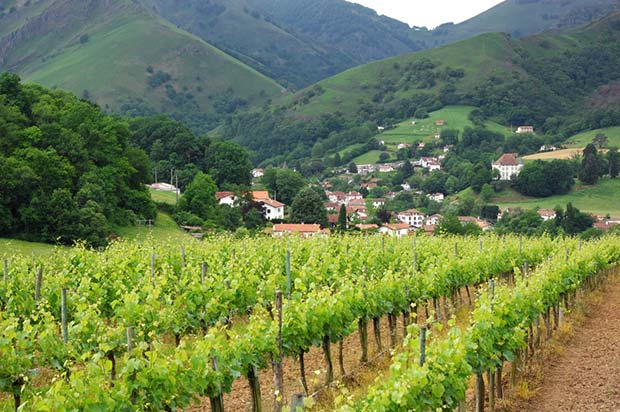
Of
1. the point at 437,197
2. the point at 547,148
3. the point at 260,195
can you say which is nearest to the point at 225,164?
the point at 260,195

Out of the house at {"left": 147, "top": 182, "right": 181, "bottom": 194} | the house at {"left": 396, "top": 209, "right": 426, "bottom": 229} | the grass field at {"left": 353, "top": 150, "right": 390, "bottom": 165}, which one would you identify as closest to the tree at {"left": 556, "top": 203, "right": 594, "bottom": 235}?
the house at {"left": 396, "top": 209, "right": 426, "bottom": 229}

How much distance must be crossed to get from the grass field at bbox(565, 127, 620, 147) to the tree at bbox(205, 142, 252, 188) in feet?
299

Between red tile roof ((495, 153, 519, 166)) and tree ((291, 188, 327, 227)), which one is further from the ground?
red tile roof ((495, 153, 519, 166))

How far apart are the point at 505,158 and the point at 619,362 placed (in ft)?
404

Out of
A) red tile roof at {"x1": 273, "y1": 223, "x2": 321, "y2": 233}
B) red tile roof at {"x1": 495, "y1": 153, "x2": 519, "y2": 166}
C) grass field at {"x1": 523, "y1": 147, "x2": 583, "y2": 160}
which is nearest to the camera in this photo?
red tile roof at {"x1": 273, "y1": 223, "x2": 321, "y2": 233}

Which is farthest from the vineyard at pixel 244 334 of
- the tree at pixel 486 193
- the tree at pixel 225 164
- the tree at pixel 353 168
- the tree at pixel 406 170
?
the tree at pixel 353 168

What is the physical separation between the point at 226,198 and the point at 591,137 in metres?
109

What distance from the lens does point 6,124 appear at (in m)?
45.1

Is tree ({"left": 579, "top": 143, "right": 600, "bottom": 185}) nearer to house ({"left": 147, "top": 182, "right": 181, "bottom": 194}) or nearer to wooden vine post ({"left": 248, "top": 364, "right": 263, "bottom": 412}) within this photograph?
house ({"left": 147, "top": 182, "right": 181, "bottom": 194})

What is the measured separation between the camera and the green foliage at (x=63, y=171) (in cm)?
4288

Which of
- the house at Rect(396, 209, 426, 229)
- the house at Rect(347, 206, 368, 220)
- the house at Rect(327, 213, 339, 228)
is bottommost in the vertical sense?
the house at Rect(396, 209, 426, 229)

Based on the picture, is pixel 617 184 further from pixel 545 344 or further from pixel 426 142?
pixel 545 344

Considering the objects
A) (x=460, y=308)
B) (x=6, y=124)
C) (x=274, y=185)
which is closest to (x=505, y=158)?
(x=274, y=185)

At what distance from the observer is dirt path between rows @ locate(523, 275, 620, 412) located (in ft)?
38.6
